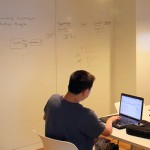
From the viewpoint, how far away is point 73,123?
187cm

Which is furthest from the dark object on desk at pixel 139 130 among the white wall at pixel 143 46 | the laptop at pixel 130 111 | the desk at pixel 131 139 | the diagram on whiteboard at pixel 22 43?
the white wall at pixel 143 46

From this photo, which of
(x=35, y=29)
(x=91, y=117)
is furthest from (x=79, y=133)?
(x=35, y=29)

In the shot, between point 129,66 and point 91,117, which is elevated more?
point 129,66

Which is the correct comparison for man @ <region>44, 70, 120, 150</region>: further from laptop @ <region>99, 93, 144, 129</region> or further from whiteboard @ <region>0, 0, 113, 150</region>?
whiteboard @ <region>0, 0, 113, 150</region>

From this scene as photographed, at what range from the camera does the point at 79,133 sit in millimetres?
1905

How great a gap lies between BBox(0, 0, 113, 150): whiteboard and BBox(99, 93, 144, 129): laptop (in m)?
1.46

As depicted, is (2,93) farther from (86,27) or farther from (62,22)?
(86,27)

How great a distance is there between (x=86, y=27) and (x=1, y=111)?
70.0 inches

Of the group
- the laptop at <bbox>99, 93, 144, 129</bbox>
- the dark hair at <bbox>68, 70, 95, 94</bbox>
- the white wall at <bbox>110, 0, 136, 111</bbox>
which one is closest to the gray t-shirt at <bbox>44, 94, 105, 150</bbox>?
the dark hair at <bbox>68, 70, 95, 94</bbox>

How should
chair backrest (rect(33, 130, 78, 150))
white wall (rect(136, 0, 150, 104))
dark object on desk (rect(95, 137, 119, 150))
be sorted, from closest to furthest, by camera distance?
1. chair backrest (rect(33, 130, 78, 150))
2. dark object on desk (rect(95, 137, 119, 150))
3. white wall (rect(136, 0, 150, 104))

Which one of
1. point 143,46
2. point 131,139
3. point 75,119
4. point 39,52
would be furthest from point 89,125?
point 143,46

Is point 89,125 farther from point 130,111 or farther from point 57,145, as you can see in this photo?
point 130,111

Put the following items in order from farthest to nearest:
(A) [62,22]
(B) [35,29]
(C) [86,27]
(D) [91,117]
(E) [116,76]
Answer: (E) [116,76]
(C) [86,27]
(A) [62,22]
(B) [35,29]
(D) [91,117]

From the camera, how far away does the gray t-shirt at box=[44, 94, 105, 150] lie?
1.86 metres
